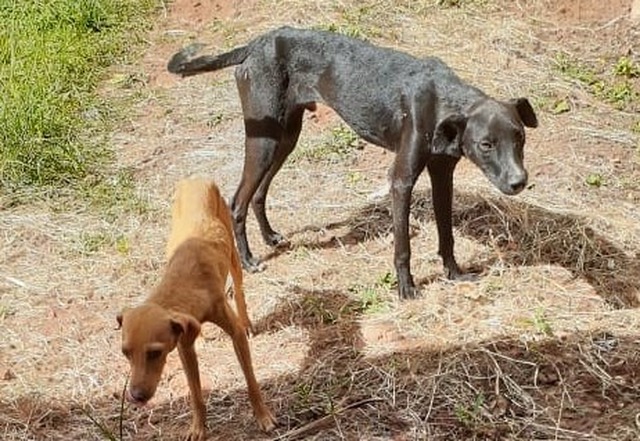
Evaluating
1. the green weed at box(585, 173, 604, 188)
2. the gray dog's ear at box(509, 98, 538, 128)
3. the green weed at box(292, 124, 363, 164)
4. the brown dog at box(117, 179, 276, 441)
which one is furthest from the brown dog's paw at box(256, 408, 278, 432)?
the green weed at box(585, 173, 604, 188)

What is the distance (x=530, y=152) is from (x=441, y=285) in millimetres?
1713

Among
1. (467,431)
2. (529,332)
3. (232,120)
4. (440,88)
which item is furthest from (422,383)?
(232,120)

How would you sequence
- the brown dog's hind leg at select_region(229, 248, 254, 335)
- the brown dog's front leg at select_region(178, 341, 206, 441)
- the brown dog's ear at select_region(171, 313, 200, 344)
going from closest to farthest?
the brown dog's ear at select_region(171, 313, 200, 344), the brown dog's front leg at select_region(178, 341, 206, 441), the brown dog's hind leg at select_region(229, 248, 254, 335)

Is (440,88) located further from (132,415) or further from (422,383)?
(132,415)

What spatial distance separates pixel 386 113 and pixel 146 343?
216 centimetres

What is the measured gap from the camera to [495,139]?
15.7ft

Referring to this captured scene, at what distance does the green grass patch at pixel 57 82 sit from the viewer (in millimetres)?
7066

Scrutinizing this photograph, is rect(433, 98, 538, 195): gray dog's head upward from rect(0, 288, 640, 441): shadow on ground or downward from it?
upward

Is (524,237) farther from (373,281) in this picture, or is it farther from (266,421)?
(266,421)

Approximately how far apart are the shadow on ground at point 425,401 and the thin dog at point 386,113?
0.74 meters

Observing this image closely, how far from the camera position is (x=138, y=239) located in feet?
20.5

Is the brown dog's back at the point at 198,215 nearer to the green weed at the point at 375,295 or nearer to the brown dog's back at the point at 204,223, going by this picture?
the brown dog's back at the point at 204,223

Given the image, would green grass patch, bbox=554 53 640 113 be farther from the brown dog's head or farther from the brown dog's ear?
the brown dog's head

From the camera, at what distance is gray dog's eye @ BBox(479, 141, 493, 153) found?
4801 millimetres
